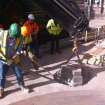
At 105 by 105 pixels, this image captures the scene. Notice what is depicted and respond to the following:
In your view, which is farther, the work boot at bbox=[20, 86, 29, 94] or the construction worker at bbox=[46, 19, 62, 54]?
the construction worker at bbox=[46, 19, 62, 54]

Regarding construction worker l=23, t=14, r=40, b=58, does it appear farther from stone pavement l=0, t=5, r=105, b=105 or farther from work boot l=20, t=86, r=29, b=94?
work boot l=20, t=86, r=29, b=94

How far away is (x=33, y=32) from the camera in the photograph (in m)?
13.5

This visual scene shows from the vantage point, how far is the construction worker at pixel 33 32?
43.2 ft

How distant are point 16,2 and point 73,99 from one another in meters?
6.03

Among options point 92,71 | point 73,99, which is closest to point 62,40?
point 92,71

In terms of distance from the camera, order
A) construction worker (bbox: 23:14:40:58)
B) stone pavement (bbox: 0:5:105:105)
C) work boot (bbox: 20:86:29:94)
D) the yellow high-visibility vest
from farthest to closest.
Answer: the yellow high-visibility vest, construction worker (bbox: 23:14:40:58), work boot (bbox: 20:86:29:94), stone pavement (bbox: 0:5:105:105)

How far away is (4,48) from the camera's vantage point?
10.2 metres

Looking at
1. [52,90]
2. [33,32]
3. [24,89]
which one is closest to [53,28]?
[33,32]

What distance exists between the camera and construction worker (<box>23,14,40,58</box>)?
519 inches

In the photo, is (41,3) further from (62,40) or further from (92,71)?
(92,71)

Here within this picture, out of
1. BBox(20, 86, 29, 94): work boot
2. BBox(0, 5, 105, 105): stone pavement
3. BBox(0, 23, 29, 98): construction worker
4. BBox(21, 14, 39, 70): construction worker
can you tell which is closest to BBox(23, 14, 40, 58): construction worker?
BBox(21, 14, 39, 70): construction worker

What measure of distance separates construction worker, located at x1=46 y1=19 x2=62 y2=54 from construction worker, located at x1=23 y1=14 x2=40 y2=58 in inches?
34.9

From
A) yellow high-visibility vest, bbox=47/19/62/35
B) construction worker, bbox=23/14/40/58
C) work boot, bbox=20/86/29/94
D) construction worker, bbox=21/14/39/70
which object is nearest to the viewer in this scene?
work boot, bbox=20/86/29/94

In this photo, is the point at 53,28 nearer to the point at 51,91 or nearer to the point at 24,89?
the point at 51,91
